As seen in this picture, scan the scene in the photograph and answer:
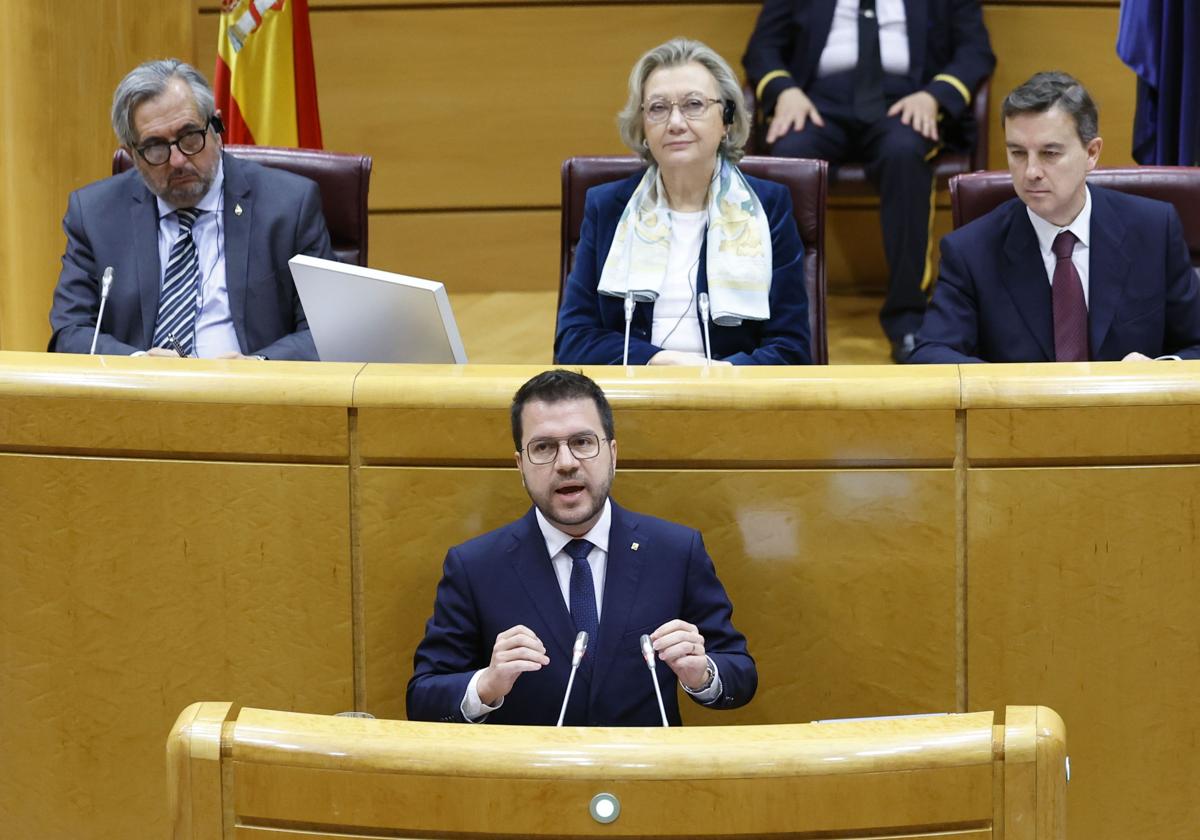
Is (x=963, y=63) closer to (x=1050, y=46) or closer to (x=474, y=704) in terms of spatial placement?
(x=1050, y=46)

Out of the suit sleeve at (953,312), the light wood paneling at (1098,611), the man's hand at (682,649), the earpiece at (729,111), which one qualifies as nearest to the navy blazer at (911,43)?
the earpiece at (729,111)

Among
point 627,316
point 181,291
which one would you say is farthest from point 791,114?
point 181,291

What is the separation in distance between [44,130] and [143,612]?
1563mm

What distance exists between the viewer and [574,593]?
1449mm

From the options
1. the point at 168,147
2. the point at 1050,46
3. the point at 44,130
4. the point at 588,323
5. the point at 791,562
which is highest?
the point at 1050,46

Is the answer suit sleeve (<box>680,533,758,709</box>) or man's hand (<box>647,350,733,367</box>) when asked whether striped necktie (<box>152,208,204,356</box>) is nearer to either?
man's hand (<box>647,350,733,367</box>)

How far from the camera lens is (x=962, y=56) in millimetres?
3045

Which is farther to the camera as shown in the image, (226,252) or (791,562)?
(226,252)

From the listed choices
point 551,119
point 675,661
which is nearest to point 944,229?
point 551,119

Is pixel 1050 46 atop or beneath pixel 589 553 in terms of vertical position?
atop

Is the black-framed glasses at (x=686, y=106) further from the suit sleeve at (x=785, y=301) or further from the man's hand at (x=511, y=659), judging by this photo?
the man's hand at (x=511, y=659)

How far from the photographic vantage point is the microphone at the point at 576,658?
1.36 m

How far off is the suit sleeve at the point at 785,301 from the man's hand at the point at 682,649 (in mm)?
711

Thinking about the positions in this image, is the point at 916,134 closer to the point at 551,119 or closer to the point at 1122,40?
the point at 1122,40
